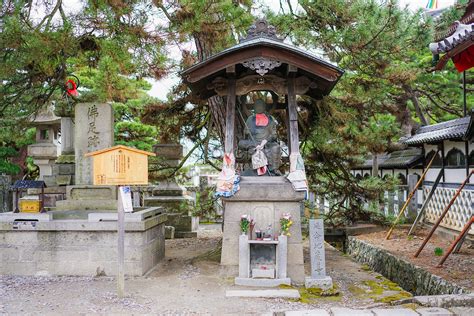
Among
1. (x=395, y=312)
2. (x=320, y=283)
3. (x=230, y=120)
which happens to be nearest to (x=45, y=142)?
(x=230, y=120)

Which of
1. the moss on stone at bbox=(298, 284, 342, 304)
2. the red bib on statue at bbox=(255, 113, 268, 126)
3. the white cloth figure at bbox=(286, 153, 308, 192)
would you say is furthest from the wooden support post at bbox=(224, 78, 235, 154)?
the moss on stone at bbox=(298, 284, 342, 304)

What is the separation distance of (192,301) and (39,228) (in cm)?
355

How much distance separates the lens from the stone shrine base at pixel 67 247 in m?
8.60

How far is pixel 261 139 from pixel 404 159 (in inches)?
456

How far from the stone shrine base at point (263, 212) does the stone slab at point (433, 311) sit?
295 cm

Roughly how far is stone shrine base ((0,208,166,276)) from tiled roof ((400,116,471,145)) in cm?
862

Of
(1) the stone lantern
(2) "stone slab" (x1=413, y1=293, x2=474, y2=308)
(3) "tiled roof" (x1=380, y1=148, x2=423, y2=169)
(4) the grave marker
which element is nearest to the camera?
(2) "stone slab" (x1=413, y1=293, x2=474, y2=308)

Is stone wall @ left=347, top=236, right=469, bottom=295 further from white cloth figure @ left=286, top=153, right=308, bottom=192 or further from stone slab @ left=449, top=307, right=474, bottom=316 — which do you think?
white cloth figure @ left=286, top=153, right=308, bottom=192

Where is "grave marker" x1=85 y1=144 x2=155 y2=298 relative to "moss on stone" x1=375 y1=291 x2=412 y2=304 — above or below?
above

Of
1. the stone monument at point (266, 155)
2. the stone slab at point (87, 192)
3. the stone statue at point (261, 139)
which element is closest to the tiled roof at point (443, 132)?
the stone monument at point (266, 155)

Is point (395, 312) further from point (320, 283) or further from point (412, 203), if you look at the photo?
point (412, 203)

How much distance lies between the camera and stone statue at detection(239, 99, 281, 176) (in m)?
8.99

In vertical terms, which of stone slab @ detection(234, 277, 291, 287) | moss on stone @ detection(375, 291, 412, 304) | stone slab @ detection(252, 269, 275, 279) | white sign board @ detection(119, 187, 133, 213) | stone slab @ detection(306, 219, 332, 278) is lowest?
moss on stone @ detection(375, 291, 412, 304)

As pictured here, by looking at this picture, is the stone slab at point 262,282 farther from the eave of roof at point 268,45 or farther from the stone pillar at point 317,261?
the eave of roof at point 268,45
